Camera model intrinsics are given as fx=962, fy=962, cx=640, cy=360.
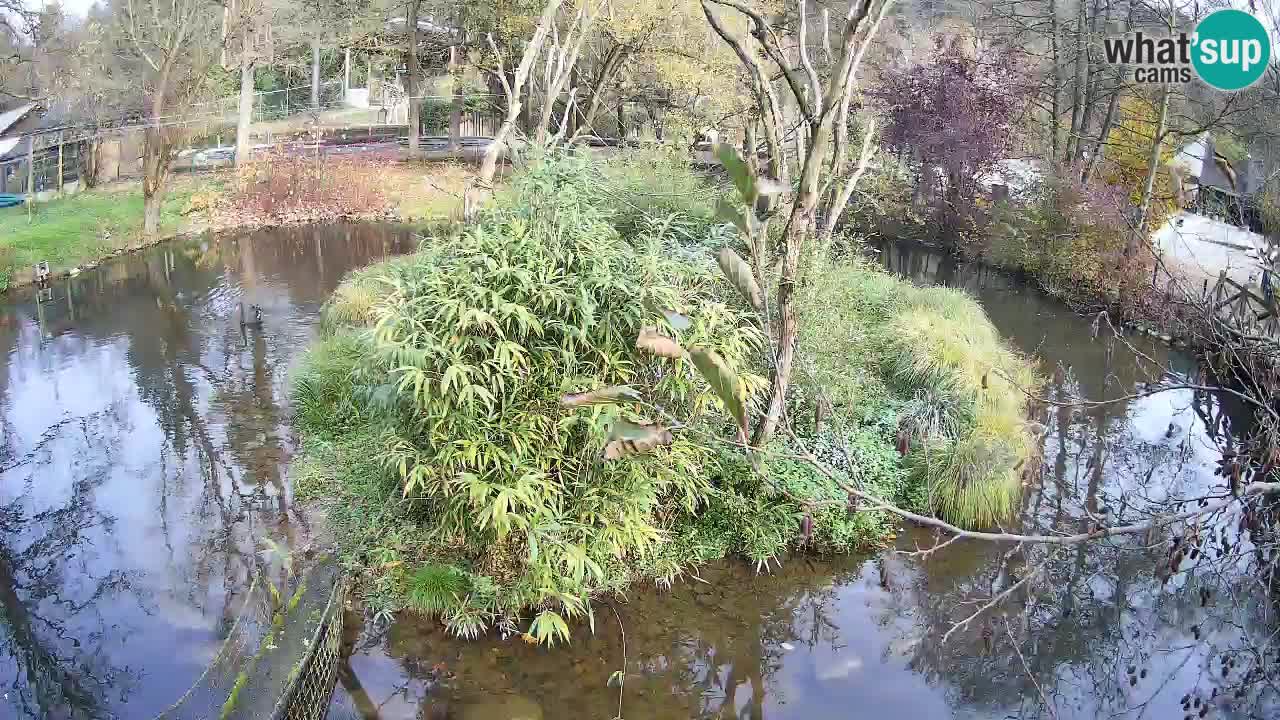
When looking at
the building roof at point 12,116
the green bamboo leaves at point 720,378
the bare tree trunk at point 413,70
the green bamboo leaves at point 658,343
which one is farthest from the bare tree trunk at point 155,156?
the green bamboo leaves at point 720,378

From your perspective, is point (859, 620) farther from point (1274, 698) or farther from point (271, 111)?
point (271, 111)

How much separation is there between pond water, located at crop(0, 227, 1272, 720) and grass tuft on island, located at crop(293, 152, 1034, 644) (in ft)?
1.01

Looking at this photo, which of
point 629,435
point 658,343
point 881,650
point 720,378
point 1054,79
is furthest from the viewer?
point 1054,79

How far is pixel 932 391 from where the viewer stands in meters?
8.98

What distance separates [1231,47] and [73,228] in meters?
17.3

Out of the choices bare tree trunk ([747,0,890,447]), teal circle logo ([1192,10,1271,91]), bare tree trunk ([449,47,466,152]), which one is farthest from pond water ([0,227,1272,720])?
bare tree trunk ([449,47,466,152])

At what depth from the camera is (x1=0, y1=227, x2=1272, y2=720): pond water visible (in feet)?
19.2

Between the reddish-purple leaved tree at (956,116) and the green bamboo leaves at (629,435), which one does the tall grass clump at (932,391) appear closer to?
the green bamboo leaves at (629,435)

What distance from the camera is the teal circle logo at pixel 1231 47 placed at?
829cm

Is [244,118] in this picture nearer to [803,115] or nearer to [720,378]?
[803,115]

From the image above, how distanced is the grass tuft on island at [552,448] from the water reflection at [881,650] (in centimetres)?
26

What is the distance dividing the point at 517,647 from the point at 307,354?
18.9 feet

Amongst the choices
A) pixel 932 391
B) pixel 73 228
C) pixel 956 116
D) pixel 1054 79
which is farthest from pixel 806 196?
pixel 73 228

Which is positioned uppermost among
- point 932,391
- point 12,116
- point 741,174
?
point 12,116
